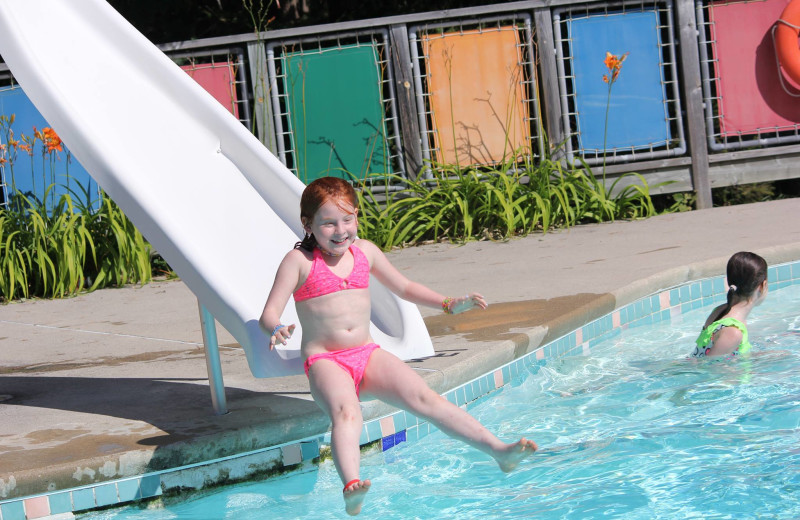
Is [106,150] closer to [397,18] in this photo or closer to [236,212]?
[236,212]

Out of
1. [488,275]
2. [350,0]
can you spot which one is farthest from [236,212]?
[350,0]

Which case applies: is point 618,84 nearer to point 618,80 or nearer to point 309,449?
point 618,80

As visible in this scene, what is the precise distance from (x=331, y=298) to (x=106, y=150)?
897mm

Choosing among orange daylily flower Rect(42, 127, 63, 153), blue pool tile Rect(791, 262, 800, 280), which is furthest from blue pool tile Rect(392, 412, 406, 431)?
orange daylily flower Rect(42, 127, 63, 153)

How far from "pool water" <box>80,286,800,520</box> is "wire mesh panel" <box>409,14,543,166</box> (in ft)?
11.7

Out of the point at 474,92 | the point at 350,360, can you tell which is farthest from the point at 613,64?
the point at 350,360

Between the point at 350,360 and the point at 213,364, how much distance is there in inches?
19.2

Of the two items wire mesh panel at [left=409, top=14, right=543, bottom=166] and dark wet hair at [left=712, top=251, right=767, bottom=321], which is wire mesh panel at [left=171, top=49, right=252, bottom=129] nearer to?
wire mesh panel at [left=409, top=14, right=543, bottom=166]

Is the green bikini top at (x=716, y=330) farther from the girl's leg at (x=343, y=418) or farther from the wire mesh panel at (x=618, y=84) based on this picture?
the wire mesh panel at (x=618, y=84)

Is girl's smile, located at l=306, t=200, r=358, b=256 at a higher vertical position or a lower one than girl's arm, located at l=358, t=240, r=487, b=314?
higher

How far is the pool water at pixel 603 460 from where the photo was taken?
2.97 metres

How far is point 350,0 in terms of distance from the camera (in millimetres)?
10484

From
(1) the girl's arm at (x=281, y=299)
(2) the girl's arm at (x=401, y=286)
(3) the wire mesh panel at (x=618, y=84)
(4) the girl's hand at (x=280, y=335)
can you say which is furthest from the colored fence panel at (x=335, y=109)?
(4) the girl's hand at (x=280, y=335)

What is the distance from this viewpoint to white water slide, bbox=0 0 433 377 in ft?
10.4
